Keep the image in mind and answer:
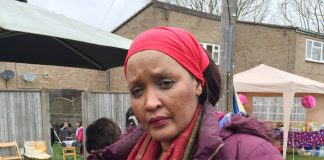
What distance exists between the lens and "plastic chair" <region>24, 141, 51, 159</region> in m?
8.52

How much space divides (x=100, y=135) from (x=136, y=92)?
6.88ft

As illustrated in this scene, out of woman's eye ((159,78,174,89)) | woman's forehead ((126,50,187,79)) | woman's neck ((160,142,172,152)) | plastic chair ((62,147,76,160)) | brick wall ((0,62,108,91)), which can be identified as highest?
woman's forehead ((126,50,187,79))

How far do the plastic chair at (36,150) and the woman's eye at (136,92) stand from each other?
323 inches

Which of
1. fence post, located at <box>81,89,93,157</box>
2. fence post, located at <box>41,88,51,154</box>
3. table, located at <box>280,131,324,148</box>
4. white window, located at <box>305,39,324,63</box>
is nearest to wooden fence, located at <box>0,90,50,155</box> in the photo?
fence post, located at <box>41,88,51,154</box>

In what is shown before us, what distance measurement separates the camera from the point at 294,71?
666 inches

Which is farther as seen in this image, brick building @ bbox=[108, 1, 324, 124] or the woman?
brick building @ bbox=[108, 1, 324, 124]

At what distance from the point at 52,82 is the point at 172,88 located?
51.6ft

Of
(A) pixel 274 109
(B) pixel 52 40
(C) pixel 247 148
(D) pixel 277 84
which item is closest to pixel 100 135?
(B) pixel 52 40

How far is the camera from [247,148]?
0.99 meters

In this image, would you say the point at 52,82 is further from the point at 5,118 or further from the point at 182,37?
the point at 182,37

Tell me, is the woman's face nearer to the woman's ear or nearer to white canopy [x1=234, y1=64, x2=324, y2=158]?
the woman's ear

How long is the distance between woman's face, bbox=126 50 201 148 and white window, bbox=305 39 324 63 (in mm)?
18058

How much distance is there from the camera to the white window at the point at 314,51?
57.9 feet

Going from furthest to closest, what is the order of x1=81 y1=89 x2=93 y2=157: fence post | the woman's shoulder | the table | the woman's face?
the table
x1=81 y1=89 x2=93 y2=157: fence post
the woman's face
the woman's shoulder
